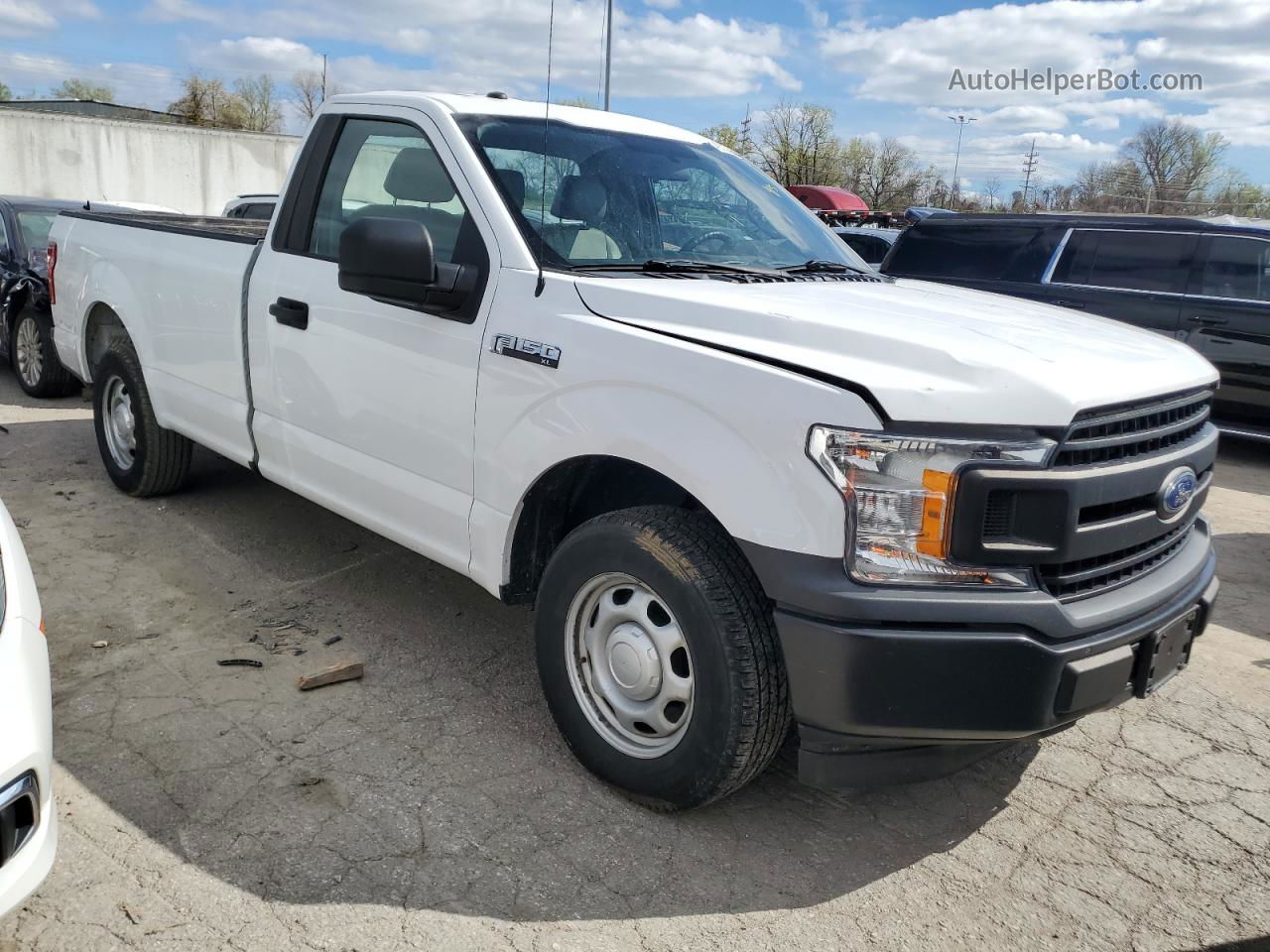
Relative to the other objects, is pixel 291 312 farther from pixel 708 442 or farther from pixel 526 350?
pixel 708 442

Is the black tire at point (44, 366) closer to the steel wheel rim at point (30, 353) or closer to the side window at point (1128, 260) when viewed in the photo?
the steel wheel rim at point (30, 353)

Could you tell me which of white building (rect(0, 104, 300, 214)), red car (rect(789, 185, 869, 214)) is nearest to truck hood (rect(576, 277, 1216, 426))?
red car (rect(789, 185, 869, 214))

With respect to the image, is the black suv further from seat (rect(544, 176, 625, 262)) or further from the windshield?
seat (rect(544, 176, 625, 262))

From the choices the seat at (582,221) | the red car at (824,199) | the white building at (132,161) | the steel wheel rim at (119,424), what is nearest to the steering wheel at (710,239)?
the seat at (582,221)

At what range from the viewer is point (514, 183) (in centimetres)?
343

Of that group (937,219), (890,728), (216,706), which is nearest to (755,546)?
(890,728)

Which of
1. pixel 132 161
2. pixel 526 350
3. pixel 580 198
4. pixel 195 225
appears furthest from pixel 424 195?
pixel 132 161

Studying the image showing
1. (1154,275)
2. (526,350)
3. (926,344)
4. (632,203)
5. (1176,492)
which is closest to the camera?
(926,344)

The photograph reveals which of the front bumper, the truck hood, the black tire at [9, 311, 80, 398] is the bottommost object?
the black tire at [9, 311, 80, 398]

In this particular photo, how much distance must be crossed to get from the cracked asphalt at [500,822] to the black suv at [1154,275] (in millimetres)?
4357

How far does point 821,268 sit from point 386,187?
1.62 m

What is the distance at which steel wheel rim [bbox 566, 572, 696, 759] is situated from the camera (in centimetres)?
289

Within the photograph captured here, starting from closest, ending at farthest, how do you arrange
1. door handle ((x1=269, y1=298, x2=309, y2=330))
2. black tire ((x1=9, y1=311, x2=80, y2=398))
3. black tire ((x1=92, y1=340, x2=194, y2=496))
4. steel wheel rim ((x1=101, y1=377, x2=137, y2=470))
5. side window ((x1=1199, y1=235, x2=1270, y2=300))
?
door handle ((x1=269, y1=298, x2=309, y2=330)) < black tire ((x1=92, y1=340, x2=194, y2=496)) < steel wheel rim ((x1=101, y1=377, x2=137, y2=470)) < side window ((x1=1199, y1=235, x2=1270, y2=300)) < black tire ((x1=9, y1=311, x2=80, y2=398))

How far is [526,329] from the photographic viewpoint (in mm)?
3109
